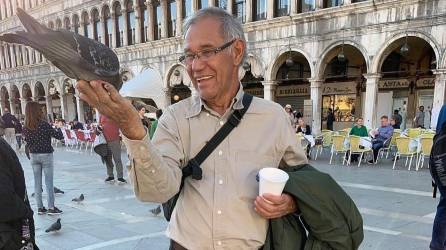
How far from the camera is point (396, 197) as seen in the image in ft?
21.8

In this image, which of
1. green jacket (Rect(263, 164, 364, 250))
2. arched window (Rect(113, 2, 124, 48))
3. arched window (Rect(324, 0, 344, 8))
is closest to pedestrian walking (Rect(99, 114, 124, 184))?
green jacket (Rect(263, 164, 364, 250))

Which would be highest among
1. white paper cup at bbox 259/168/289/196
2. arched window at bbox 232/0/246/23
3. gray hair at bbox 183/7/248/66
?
arched window at bbox 232/0/246/23

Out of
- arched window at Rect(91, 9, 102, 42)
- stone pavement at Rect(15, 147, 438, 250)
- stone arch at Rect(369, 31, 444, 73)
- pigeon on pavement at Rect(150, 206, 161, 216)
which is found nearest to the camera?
stone pavement at Rect(15, 147, 438, 250)

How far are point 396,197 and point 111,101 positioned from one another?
6.80m

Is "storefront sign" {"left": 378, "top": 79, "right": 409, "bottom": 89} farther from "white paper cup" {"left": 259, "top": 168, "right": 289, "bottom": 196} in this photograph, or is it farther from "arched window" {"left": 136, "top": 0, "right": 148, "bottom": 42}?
"white paper cup" {"left": 259, "top": 168, "right": 289, "bottom": 196}

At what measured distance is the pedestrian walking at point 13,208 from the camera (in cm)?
236

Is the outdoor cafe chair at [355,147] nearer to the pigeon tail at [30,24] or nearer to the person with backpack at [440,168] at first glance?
the person with backpack at [440,168]

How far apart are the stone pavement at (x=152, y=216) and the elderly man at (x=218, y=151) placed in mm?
3315

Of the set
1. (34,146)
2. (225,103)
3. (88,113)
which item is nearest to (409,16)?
(34,146)

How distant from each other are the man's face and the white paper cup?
1.32 ft

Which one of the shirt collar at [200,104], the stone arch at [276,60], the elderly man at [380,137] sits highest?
the stone arch at [276,60]

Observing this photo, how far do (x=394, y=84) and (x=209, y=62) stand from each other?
18883 mm

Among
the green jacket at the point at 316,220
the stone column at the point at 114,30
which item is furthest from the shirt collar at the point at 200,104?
the stone column at the point at 114,30

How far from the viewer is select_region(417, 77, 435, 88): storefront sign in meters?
16.8
